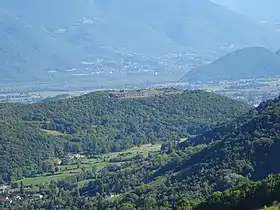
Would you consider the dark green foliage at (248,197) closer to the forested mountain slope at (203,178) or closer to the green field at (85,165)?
the forested mountain slope at (203,178)

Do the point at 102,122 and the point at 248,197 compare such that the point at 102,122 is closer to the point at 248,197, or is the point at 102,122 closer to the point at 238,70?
the point at 248,197

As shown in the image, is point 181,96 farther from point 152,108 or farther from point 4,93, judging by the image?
point 4,93

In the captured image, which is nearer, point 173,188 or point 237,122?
point 173,188

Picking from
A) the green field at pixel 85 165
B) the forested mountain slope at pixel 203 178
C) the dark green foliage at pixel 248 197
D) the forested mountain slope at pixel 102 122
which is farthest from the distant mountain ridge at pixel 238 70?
the dark green foliage at pixel 248 197

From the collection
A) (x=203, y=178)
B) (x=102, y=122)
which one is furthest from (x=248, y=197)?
(x=102, y=122)

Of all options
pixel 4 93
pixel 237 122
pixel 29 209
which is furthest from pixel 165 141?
pixel 4 93

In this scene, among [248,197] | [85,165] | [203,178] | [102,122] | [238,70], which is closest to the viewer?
[248,197]

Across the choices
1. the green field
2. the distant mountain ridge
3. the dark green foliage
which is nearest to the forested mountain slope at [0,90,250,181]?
the green field
